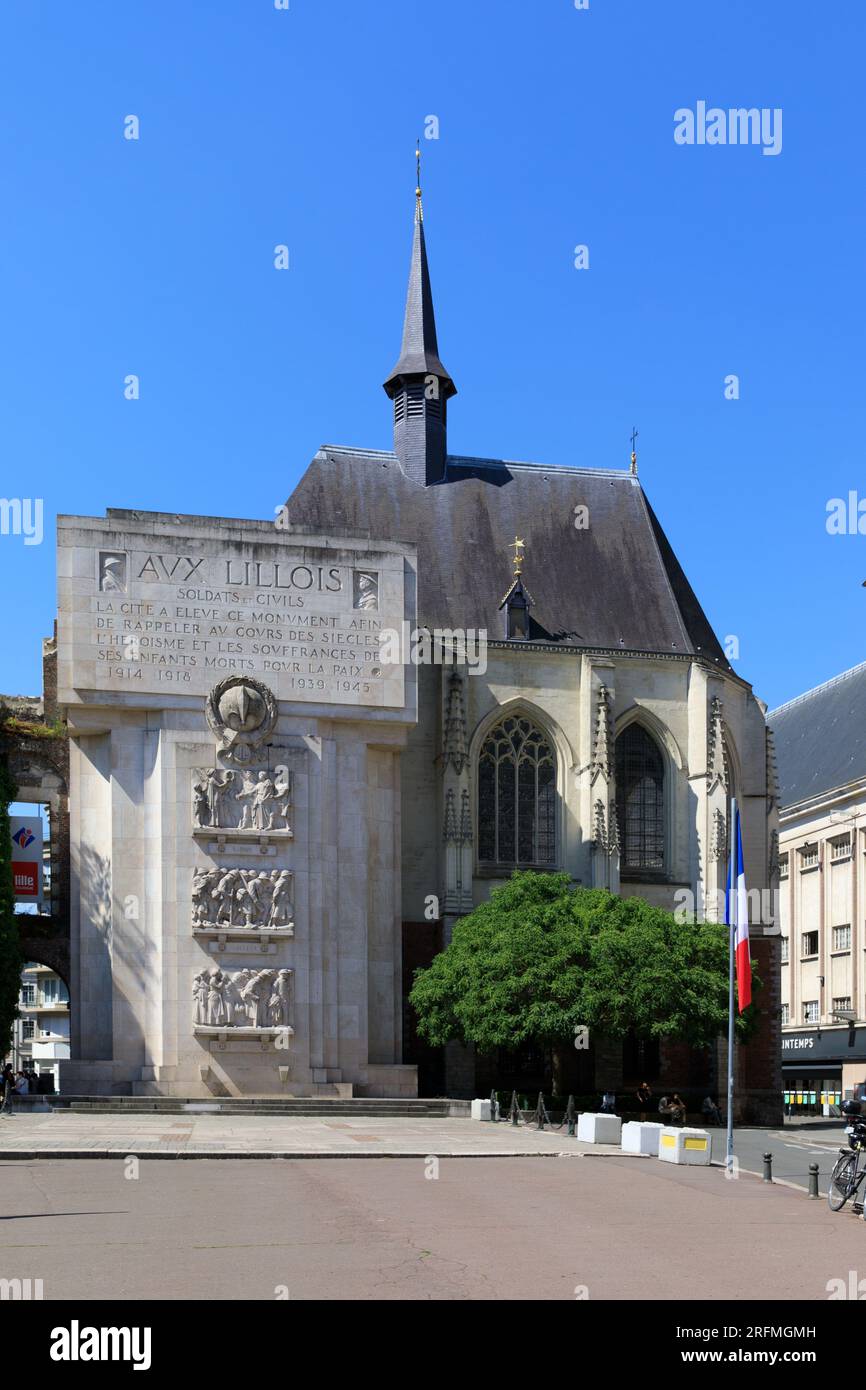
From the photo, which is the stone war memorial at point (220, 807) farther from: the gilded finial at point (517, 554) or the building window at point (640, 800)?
the building window at point (640, 800)

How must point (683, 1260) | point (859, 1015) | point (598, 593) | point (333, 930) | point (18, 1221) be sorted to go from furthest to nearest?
1. point (859, 1015)
2. point (598, 593)
3. point (333, 930)
4. point (18, 1221)
5. point (683, 1260)

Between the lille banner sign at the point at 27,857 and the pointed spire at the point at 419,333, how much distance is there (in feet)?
69.8

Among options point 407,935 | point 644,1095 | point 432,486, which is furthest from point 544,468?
point 644,1095

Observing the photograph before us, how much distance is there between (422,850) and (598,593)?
12.2 meters

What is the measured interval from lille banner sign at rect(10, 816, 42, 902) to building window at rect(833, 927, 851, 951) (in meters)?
38.9

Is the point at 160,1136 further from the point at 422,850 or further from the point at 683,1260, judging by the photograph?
the point at 422,850

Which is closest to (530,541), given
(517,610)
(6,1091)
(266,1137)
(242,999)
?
(517,610)

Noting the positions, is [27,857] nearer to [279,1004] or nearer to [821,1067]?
[279,1004]

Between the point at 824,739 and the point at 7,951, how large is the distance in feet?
160

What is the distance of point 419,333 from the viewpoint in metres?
64.8

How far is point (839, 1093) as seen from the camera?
7388cm

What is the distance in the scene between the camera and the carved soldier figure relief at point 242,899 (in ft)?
157

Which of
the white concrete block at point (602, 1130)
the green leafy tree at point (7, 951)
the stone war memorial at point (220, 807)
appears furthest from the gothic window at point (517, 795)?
the white concrete block at point (602, 1130)

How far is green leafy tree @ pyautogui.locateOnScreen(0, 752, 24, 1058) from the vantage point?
163 feet
